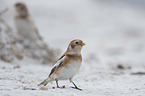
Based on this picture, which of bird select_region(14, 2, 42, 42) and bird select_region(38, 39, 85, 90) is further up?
bird select_region(14, 2, 42, 42)

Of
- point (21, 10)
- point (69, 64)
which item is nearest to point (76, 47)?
point (69, 64)

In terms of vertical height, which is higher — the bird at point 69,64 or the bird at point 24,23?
the bird at point 24,23

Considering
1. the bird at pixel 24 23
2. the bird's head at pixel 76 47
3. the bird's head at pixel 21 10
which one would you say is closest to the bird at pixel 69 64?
the bird's head at pixel 76 47

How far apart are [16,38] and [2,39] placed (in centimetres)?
148

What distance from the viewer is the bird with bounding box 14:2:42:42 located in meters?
10.4

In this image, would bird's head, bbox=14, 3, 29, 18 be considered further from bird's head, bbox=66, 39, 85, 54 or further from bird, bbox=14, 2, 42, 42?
bird's head, bbox=66, 39, 85, 54

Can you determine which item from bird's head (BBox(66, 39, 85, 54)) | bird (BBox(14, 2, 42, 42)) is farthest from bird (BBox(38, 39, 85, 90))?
bird (BBox(14, 2, 42, 42))

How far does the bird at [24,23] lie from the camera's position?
34.2 feet

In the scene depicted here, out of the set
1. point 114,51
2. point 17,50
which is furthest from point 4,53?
point 114,51

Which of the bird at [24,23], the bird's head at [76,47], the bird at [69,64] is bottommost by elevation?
the bird at [69,64]

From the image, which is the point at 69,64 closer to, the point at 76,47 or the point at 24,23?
the point at 76,47

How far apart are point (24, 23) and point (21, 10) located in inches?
25.0

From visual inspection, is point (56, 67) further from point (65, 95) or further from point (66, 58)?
point (65, 95)

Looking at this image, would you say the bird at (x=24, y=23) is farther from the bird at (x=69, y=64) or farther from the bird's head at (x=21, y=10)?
the bird at (x=69, y=64)
